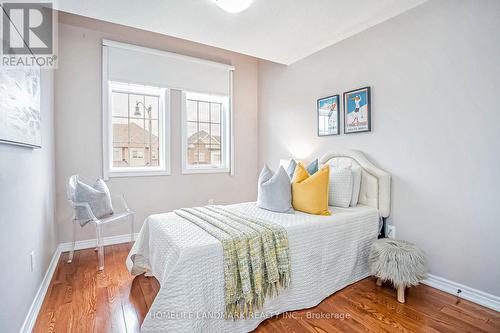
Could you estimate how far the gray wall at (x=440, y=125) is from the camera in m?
1.82

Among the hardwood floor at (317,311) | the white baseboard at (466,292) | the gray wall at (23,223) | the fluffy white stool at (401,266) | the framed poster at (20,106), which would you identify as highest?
the framed poster at (20,106)

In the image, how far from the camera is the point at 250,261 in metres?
1.57

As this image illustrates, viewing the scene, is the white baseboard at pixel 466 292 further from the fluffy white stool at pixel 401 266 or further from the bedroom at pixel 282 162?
the fluffy white stool at pixel 401 266

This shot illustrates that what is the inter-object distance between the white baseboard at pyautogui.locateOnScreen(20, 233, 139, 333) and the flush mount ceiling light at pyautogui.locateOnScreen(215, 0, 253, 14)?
261 centimetres

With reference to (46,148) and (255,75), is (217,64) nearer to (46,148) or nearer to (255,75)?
(255,75)

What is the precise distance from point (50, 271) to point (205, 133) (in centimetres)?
241

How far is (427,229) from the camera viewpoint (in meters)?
2.16

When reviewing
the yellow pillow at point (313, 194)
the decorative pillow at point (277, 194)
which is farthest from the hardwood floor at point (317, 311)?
the decorative pillow at point (277, 194)

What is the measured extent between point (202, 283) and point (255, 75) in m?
3.59

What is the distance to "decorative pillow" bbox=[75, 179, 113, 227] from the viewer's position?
2.49 metres

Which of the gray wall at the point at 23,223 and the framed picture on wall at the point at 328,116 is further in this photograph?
the framed picture on wall at the point at 328,116

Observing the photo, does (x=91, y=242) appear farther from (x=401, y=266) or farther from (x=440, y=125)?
(x=440, y=125)

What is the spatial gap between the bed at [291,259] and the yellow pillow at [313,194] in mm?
106

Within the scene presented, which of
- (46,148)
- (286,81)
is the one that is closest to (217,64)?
(286,81)
